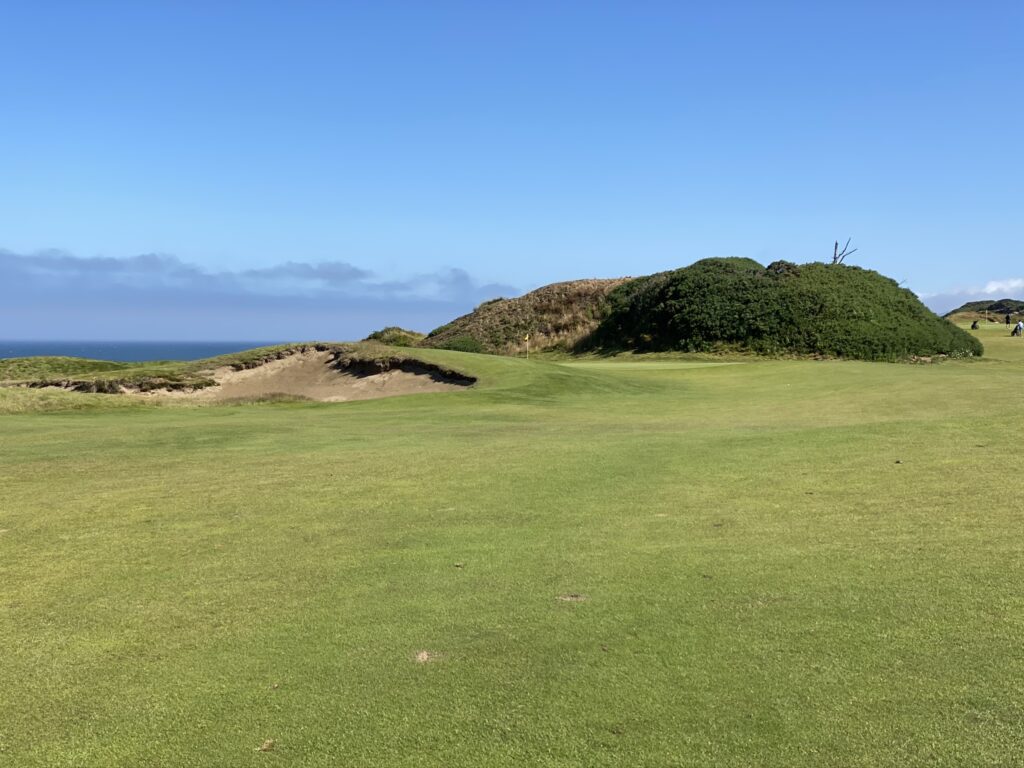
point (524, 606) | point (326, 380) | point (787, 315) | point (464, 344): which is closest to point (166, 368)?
point (326, 380)

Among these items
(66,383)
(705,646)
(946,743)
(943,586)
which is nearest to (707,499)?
(943,586)

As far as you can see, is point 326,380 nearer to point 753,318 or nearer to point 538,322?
point 753,318

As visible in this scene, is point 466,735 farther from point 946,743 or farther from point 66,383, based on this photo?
point 66,383

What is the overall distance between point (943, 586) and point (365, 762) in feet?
14.2

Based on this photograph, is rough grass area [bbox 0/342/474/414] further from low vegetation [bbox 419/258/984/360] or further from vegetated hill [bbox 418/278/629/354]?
vegetated hill [bbox 418/278/629/354]

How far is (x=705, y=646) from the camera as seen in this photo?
4.63 meters

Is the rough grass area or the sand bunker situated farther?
the sand bunker

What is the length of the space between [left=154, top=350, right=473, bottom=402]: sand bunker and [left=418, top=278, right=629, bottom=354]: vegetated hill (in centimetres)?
3141

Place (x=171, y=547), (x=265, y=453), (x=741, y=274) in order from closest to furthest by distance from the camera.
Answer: (x=171, y=547), (x=265, y=453), (x=741, y=274)

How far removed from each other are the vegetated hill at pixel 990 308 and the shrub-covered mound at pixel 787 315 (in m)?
55.6

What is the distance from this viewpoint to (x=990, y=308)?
107 metres

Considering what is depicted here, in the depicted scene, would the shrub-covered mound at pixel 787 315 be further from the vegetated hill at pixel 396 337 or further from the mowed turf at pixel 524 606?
the mowed turf at pixel 524 606

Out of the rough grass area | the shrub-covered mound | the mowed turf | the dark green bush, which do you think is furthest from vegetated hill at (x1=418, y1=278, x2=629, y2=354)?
the mowed turf

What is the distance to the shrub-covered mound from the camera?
1683 inches
